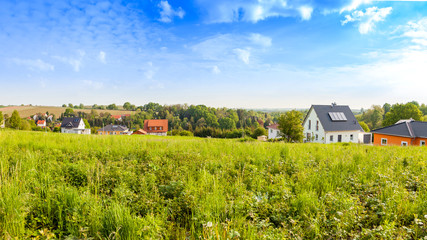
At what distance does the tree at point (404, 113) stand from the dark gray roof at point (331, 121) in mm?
14034

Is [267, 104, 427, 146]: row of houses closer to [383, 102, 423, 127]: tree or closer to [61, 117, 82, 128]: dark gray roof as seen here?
[383, 102, 423, 127]: tree

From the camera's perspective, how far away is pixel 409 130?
24.6m

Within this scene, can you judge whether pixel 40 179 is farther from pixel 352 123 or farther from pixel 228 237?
pixel 352 123

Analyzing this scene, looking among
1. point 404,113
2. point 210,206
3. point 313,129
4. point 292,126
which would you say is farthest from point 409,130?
point 210,206

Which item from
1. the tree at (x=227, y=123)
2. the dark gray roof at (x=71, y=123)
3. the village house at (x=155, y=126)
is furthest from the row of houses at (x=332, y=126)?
the dark gray roof at (x=71, y=123)

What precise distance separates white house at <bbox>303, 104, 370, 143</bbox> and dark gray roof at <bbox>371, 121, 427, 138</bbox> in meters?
7.90

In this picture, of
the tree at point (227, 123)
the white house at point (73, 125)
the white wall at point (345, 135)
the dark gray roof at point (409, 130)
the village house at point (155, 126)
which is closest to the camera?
the dark gray roof at point (409, 130)

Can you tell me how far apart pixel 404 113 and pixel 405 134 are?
22.6m

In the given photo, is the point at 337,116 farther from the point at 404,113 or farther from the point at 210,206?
the point at 210,206

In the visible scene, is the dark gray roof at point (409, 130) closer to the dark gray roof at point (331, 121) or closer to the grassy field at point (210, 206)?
the dark gray roof at point (331, 121)

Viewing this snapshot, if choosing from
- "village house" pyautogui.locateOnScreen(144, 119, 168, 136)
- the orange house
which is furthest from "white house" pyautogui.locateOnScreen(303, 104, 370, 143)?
"village house" pyautogui.locateOnScreen(144, 119, 168, 136)

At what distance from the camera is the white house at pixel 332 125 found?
34125mm

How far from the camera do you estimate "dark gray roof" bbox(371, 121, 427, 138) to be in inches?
947

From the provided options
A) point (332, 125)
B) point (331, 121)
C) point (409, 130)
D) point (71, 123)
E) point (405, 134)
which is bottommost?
point (405, 134)
